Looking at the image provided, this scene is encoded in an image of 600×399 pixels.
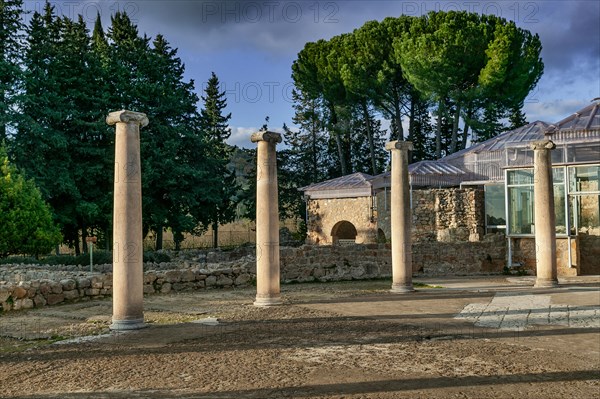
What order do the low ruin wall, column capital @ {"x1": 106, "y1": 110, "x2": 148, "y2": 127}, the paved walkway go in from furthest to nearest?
1. the low ruin wall
2. column capital @ {"x1": 106, "y1": 110, "x2": 148, "y2": 127}
3. the paved walkway

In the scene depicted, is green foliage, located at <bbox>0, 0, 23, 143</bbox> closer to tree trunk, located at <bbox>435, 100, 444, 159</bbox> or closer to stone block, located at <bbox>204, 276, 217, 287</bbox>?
stone block, located at <bbox>204, 276, 217, 287</bbox>

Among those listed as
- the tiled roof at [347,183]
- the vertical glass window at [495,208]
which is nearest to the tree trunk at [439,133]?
the tiled roof at [347,183]

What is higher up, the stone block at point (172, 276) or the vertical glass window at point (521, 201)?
the vertical glass window at point (521, 201)

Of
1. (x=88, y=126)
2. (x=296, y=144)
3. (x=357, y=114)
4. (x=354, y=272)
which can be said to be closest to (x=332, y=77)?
(x=357, y=114)

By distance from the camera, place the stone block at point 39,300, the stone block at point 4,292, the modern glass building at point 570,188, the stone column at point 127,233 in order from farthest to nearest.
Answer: the modern glass building at point 570,188 → the stone block at point 39,300 → the stone block at point 4,292 → the stone column at point 127,233

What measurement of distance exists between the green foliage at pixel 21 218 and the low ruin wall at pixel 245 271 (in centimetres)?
399

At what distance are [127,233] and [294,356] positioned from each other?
3.87 meters

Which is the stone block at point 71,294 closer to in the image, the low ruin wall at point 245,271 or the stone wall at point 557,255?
the low ruin wall at point 245,271

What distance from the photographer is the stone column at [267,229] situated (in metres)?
12.6

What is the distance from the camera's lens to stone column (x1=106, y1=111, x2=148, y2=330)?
977 cm

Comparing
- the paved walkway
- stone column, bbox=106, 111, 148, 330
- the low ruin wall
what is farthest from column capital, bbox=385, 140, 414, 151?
stone column, bbox=106, 111, 148, 330

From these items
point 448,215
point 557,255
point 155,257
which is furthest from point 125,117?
point 448,215

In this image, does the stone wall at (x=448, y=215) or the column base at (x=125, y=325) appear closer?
the column base at (x=125, y=325)

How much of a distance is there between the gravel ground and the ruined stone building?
1065cm
